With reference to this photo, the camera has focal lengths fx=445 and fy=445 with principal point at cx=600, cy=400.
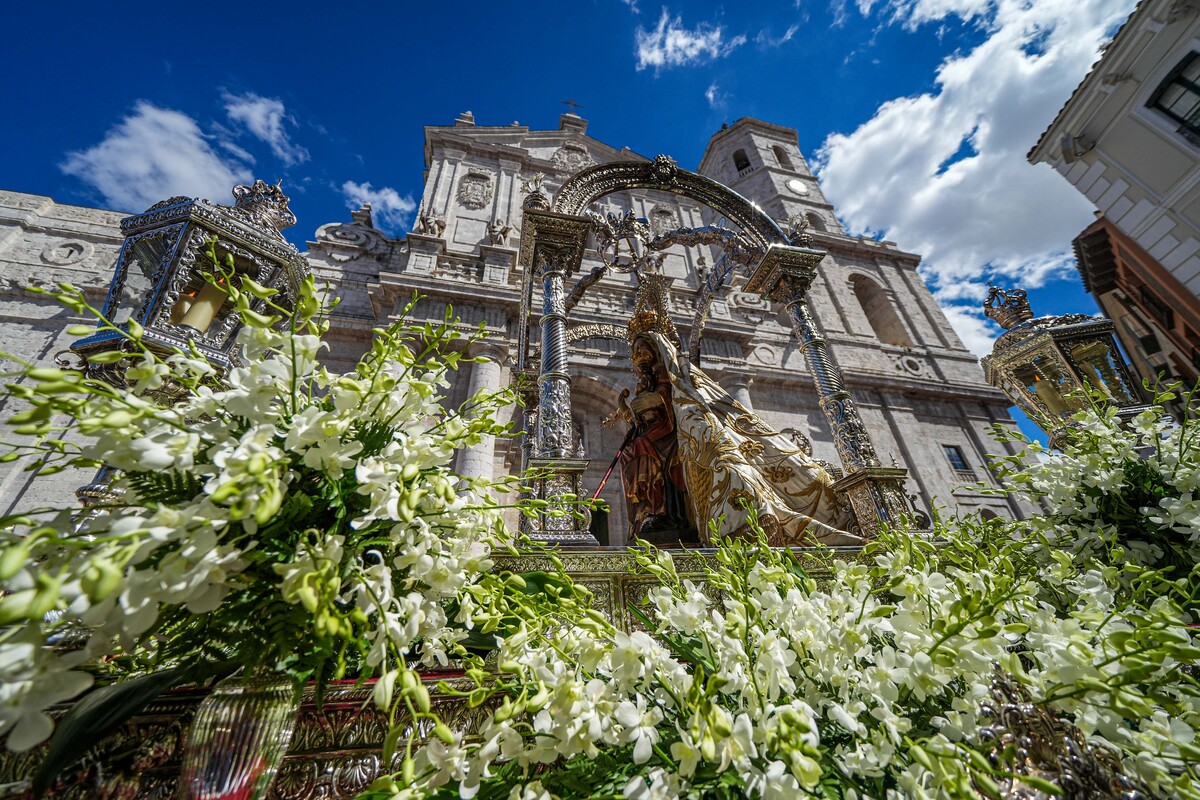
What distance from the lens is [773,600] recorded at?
1.14m

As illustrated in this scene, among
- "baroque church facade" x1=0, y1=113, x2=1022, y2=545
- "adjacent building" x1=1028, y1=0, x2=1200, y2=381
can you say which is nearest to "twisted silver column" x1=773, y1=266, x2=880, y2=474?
"baroque church facade" x1=0, y1=113, x2=1022, y2=545

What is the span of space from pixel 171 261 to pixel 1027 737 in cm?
504

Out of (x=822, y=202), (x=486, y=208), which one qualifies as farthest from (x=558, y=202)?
(x=822, y=202)

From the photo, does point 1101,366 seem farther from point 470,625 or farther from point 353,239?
point 353,239

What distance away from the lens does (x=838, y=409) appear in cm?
447

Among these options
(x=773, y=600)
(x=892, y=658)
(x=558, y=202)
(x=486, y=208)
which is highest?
(x=486, y=208)

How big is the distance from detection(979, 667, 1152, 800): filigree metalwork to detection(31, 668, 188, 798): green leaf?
191 centimetres

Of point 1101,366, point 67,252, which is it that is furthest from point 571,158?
point 1101,366

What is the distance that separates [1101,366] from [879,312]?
502 inches

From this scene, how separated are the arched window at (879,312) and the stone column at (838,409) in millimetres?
12921

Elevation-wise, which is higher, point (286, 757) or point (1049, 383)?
point (1049, 383)

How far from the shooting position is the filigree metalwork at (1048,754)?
986 mm

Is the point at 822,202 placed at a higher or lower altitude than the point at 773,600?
higher

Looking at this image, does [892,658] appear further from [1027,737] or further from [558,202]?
[558,202]
